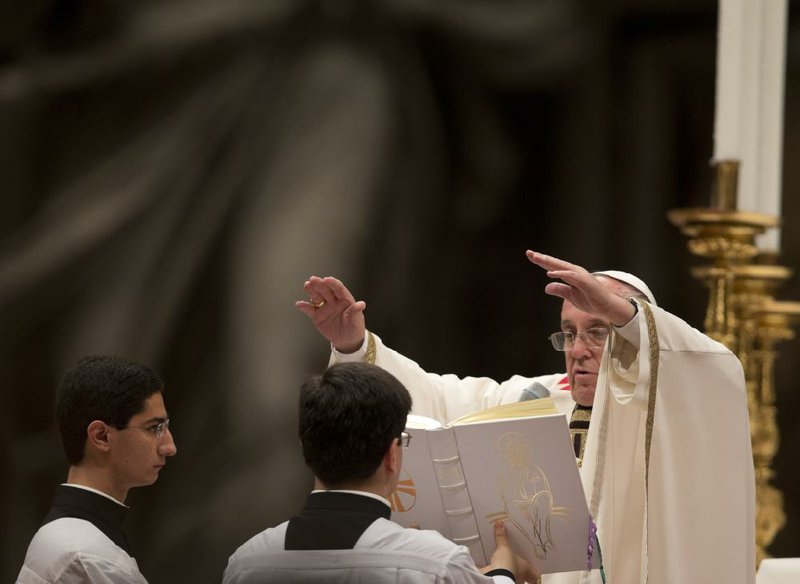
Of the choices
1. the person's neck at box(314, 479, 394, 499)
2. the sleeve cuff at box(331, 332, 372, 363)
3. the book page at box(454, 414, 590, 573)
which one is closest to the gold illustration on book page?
the book page at box(454, 414, 590, 573)

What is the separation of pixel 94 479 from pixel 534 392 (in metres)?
1.81

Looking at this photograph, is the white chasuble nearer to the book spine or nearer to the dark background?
the book spine

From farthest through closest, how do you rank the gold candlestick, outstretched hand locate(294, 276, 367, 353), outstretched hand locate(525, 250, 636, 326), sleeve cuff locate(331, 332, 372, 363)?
1. the gold candlestick
2. sleeve cuff locate(331, 332, 372, 363)
3. outstretched hand locate(294, 276, 367, 353)
4. outstretched hand locate(525, 250, 636, 326)

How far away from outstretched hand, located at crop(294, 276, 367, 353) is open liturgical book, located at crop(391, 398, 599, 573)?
33.5 inches

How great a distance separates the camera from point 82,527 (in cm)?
281

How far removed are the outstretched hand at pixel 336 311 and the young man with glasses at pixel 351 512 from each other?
4.19 ft

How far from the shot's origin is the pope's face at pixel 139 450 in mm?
2994

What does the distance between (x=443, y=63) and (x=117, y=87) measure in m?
1.64

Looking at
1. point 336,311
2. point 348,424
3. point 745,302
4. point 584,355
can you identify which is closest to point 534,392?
point 584,355

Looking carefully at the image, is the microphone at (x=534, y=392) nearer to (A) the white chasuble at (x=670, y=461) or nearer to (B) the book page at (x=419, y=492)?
(A) the white chasuble at (x=670, y=461)

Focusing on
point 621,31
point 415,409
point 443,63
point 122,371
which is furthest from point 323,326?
point 621,31

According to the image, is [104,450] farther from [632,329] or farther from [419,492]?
[632,329]

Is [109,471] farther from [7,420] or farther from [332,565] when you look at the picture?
[7,420]

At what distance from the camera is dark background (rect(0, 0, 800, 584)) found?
5.82m
